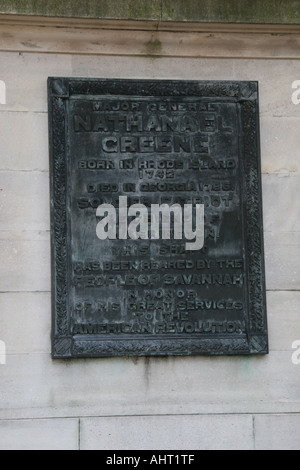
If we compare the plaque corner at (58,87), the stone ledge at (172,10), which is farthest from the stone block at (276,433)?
the stone ledge at (172,10)

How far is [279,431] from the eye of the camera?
1002cm

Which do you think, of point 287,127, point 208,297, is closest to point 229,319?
point 208,297

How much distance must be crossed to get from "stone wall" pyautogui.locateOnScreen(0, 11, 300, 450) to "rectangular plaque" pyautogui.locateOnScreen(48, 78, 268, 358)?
155 millimetres

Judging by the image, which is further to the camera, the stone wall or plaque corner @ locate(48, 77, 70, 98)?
plaque corner @ locate(48, 77, 70, 98)

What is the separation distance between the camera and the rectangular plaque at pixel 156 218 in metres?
9.94

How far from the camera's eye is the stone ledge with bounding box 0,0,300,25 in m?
9.89

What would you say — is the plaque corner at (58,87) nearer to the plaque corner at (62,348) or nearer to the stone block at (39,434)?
the plaque corner at (62,348)

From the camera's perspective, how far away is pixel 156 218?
10070 mm

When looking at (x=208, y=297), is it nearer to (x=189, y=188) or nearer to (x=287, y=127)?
(x=189, y=188)

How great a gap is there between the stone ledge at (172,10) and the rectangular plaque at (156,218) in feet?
2.11

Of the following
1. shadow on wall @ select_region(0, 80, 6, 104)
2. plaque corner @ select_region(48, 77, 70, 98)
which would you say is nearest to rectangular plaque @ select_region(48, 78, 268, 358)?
plaque corner @ select_region(48, 77, 70, 98)

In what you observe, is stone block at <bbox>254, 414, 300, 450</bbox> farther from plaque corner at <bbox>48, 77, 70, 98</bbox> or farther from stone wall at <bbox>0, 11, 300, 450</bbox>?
plaque corner at <bbox>48, 77, 70, 98</bbox>

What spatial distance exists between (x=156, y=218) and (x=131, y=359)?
4.60 ft

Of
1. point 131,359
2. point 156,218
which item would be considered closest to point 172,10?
point 156,218
